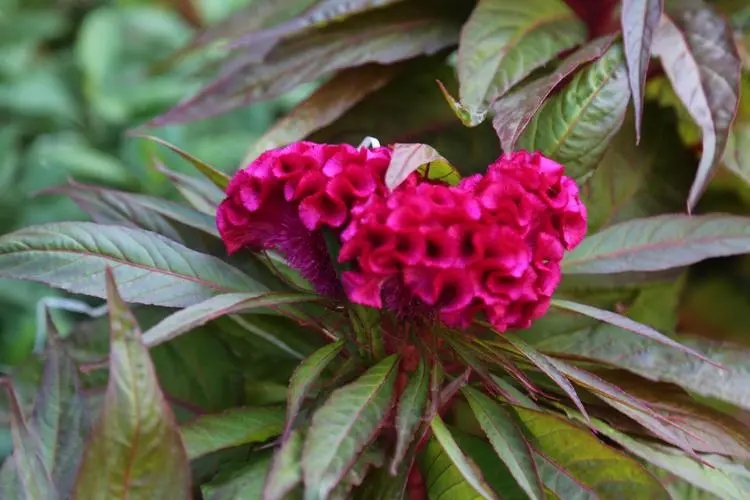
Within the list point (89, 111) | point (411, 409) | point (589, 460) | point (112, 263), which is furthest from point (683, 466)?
point (89, 111)

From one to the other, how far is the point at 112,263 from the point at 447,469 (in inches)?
11.5

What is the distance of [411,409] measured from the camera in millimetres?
579

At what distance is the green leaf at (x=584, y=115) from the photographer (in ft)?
2.33

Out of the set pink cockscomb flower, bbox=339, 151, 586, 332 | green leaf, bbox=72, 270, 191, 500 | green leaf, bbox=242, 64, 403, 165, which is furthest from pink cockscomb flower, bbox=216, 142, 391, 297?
green leaf, bbox=242, 64, 403, 165

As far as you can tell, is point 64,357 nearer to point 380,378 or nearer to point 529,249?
point 380,378

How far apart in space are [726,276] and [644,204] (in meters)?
0.25

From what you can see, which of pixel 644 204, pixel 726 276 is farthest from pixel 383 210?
pixel 726 276

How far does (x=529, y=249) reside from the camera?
1.84 feet

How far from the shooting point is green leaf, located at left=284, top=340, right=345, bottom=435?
0.54 meters

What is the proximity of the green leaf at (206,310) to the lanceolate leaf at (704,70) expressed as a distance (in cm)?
34

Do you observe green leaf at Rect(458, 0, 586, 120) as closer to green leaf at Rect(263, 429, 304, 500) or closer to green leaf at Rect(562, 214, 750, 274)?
green leaf at Rect(562, 214, 750, 274)

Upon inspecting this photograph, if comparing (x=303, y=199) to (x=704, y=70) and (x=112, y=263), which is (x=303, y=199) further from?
(x=704, y=70)

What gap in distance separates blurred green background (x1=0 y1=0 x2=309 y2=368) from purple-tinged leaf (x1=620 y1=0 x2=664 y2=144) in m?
0.88

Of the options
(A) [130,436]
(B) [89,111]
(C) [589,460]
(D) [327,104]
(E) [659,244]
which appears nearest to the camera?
(A) [130,436]
